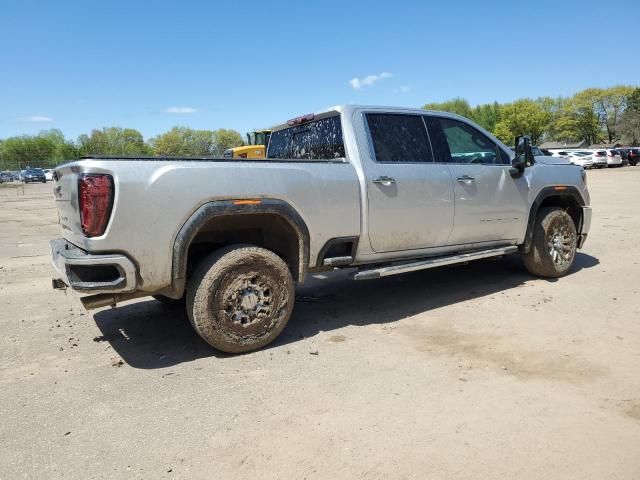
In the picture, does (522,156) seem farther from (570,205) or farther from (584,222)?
(584,222)

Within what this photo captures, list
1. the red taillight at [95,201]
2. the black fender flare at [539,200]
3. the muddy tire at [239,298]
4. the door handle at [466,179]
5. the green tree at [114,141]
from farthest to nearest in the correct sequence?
the green tree at [114,141] → the black fender flare at [539,200] → the door handle at [466,179] → the muddy tire at [239,298] → the red taillight at [95,201]

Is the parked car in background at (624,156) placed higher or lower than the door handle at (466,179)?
higher

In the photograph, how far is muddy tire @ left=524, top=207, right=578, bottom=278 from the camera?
232 inches

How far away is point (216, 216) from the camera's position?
365 centimetres

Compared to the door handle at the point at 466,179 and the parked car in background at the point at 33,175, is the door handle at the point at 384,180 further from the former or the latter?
the parked car in background at the point at 33,175

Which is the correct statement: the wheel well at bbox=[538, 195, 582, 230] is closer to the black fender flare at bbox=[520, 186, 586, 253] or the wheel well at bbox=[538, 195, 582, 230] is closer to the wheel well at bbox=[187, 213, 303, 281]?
the black fender flare at bbox=[520, 186, 586, 253]

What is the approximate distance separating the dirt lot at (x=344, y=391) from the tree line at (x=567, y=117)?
89912 millimetres

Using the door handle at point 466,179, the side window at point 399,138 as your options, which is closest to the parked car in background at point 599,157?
the door handle at point 466,179

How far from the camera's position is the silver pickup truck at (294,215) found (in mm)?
3375

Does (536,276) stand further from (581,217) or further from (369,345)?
(369,345)

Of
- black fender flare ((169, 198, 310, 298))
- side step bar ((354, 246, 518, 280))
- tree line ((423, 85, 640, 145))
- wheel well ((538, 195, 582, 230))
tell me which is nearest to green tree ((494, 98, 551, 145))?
tree line ((423, 85, 640, 145))

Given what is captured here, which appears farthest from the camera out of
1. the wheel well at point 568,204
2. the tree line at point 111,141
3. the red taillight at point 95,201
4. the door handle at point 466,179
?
the tree line at point 111,141

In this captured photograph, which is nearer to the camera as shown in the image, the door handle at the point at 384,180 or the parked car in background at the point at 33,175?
the door handle at the point at 384,180

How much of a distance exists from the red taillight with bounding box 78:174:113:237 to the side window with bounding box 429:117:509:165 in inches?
129
